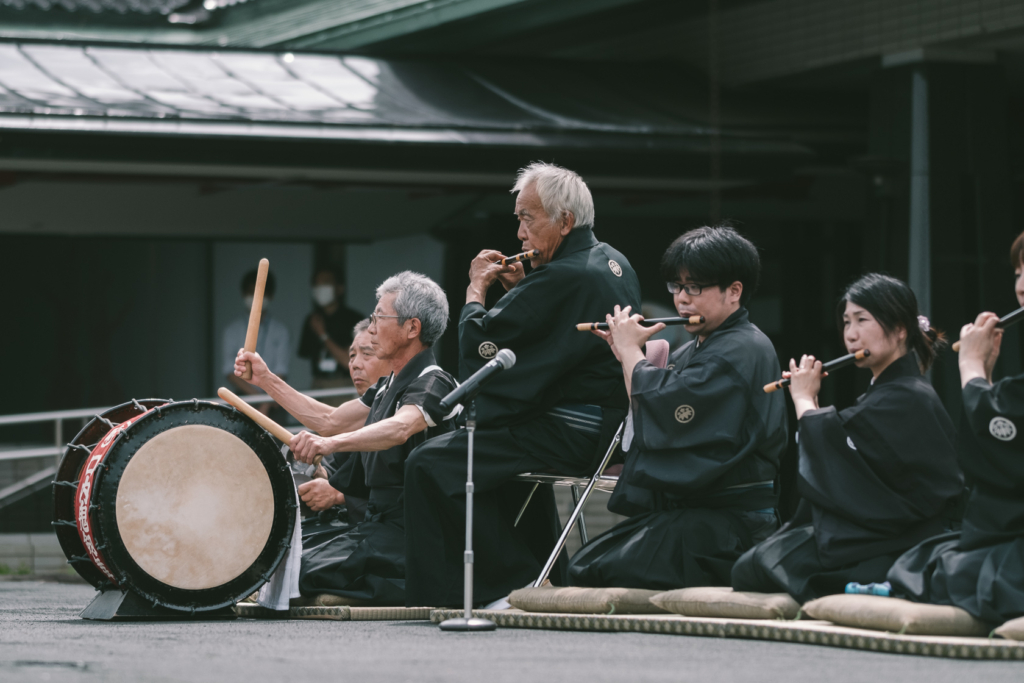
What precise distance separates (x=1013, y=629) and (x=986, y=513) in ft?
1.10

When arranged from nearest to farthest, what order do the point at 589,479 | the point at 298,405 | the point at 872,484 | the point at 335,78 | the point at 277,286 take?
the point at 872,484, the point at 589,479, the point at 298,405, the point at 335,78, the point at 277,286

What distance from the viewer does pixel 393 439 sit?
489 cm

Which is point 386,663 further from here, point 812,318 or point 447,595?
point 812,318

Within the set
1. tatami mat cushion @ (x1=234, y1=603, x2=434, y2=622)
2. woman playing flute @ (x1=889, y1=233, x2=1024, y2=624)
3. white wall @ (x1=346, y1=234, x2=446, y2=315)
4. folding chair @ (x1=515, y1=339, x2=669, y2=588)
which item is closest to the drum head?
tatami mat cushion @ (x1=234, y1=603, x2=434, y2=622)

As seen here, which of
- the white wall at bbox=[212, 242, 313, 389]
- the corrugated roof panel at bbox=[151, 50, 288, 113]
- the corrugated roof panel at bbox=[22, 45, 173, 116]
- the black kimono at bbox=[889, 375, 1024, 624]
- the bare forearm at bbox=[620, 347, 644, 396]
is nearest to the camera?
the black kimono at bbox=[889, 375, 1024, 624]

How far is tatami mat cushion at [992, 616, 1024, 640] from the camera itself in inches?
138

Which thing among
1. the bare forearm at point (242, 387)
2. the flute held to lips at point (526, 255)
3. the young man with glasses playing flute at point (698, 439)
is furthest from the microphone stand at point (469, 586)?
the bare forearm at point (242, 387)

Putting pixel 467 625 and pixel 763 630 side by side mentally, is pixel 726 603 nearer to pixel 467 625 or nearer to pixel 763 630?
pixel 763 630

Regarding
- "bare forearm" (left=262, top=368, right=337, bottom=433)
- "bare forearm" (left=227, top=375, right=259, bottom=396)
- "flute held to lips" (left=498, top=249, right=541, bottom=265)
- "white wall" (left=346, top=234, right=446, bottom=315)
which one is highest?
"white wall" (left=346, top=234, right=446, bottom=315)

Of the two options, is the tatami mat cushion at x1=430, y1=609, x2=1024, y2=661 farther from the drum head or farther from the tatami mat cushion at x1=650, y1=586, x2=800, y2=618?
the drum head

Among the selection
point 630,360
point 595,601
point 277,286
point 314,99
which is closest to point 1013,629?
point 595,601

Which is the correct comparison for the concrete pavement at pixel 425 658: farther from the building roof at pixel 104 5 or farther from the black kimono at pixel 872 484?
the building roof at pixel 104 5

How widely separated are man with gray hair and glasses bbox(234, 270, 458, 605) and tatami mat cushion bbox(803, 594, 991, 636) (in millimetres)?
1634

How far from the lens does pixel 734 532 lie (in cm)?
439
